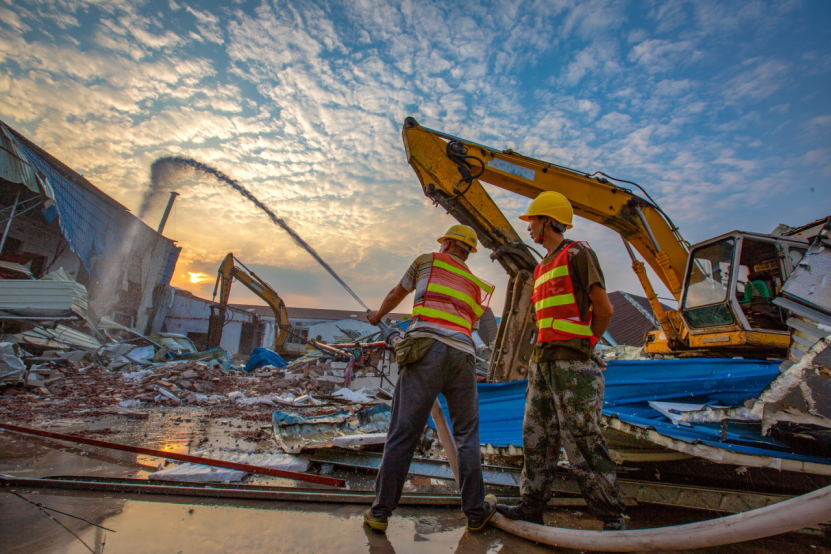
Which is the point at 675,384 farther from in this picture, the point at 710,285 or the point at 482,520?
the point at 710,285

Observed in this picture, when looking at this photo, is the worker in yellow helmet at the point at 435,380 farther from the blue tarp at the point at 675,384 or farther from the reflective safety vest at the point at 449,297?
the blue tarp at the point at 675,384

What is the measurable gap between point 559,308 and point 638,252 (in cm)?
419

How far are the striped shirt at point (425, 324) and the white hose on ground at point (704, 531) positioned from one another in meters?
0.96

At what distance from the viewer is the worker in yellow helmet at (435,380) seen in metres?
1.97

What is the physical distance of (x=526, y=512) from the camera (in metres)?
2.09

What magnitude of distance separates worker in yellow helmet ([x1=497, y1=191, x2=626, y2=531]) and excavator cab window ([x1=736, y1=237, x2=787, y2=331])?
10.3ft

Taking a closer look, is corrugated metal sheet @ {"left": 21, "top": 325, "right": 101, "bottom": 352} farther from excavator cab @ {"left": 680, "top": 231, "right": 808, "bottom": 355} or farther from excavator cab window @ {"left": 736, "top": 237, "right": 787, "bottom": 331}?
excavator cab window @ {"left": 736, "top": 237, "right": 787, "bottom": 331}

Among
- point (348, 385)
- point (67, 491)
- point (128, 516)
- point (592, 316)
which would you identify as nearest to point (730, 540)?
point (592, 316)

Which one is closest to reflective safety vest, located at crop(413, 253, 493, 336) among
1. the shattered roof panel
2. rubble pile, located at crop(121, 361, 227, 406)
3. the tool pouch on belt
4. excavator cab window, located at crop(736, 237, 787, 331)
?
the tool pouch on belt

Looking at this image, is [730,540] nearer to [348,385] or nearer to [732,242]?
[732,242]

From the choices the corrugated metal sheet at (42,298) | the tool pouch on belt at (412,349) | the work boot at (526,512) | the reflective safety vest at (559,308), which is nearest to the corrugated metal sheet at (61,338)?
the corrugated metal sheet at (42,298)

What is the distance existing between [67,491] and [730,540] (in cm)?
336

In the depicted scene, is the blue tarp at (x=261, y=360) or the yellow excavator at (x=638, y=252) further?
the blue tarp at (x=261, y=360)

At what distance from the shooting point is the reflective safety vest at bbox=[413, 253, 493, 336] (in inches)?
85.5
